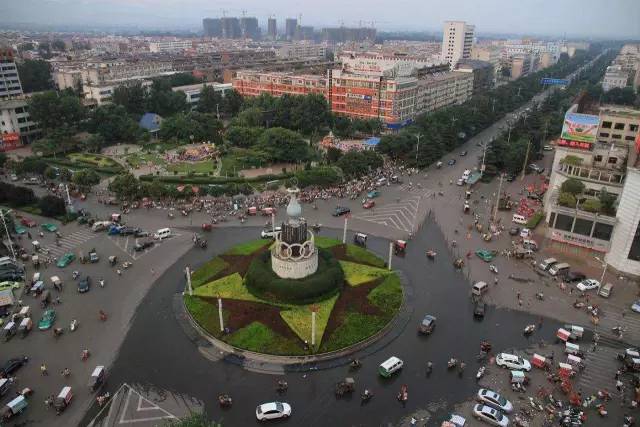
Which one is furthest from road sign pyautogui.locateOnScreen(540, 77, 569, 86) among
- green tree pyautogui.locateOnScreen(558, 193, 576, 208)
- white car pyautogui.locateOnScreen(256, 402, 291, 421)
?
white car pyautogui.locateOnScreen(256, 402, 291, 421)

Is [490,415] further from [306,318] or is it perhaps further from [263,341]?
[263,341]

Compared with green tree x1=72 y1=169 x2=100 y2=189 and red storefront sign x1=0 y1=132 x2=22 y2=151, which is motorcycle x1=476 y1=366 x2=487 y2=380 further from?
red storefront sign x1=0 y1=132 x2=22 y2=151

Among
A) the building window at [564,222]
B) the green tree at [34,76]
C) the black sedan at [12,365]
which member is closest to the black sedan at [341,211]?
the building window at [564,222]

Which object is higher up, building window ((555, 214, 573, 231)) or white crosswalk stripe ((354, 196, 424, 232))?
building window ((555, 214, 573, 231))

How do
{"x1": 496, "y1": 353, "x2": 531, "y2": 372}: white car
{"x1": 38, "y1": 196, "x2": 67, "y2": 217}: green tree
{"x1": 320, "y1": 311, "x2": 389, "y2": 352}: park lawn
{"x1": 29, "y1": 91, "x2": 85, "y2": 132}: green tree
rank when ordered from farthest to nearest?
{"x1": 29, "y1": 91, "x2": 85, "y2": 132}: green tree → {"x1": 38, "y1": 196, "x2": 67, "y2": 217}: green tree → {"x1": 320, "y1": 311, "x2": 389, "y2": 352}: park lawn → {"x1": 496, "y1": 353, "x2": 531, "y2": 372}: white car

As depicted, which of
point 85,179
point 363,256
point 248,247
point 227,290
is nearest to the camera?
point 227,290

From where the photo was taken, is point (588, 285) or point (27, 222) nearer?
point (588, 285)

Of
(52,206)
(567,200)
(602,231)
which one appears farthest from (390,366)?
(52,206)
